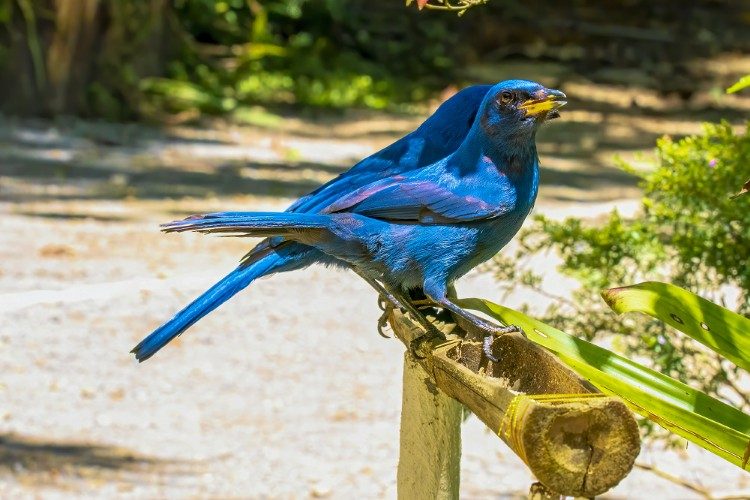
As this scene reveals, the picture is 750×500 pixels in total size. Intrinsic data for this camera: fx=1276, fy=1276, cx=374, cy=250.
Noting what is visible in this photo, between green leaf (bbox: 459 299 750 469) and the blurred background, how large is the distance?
112 cm

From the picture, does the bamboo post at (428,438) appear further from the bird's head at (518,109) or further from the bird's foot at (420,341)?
the bird's head at (518,109)

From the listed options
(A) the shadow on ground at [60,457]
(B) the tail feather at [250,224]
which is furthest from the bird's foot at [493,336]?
(A) the shadow on ground at [60,457]

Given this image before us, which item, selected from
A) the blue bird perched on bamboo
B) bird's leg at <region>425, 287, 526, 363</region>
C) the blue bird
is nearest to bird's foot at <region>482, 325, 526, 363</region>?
bird's leg at <region>425, 287, 526, 363</region>

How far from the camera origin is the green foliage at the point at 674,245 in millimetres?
3406

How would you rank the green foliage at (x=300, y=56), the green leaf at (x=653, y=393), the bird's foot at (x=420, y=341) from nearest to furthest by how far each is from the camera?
1. the green leaf at (x=653, y=393)
2. the bird's foot at (x=420, y=341)
3. the green foliage at (x=300, y=56)

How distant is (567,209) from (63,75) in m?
Answer: 4.47

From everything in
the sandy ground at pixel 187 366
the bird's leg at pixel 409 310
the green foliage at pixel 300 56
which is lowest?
the sandy ground at pixel 187 366

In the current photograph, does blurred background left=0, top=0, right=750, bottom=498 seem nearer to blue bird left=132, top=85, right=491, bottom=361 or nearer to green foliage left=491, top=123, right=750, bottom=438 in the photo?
green foliage left=491, top=123, right=750, bottom=438

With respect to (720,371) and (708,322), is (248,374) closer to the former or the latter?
(720,371)

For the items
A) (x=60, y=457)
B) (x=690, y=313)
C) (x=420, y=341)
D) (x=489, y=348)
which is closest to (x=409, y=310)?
(x=420, y=341)

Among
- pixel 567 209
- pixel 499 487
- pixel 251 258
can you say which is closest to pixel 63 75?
pixel 567 209

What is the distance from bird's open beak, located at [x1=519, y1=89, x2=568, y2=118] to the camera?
2762mm

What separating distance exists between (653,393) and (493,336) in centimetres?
30

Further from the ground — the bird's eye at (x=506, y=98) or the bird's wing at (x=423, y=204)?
the bird's eye at (x=506, y=98)
